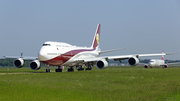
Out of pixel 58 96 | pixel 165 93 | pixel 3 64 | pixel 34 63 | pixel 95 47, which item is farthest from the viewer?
pixel 3 64

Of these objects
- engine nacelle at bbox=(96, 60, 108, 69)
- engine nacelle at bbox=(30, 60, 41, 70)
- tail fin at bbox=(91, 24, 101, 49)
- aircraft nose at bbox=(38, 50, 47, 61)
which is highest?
tail fin at bbox=(91, 24, 101, 49)

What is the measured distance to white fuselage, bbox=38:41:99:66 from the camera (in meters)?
35.0

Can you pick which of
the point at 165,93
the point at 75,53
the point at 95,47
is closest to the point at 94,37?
the point at 95,47

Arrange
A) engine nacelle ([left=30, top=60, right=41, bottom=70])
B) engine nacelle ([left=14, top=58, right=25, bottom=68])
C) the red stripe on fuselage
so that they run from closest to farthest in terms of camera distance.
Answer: the red stripe on fuselage < engine nacelle ([left=30, top=60, right=41, bottom=70]) < engine nacelle ([left=14, top=58, right=25, bottom=68])

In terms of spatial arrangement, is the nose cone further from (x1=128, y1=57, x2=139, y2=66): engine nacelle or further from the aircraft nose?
(x1=128, y1=57, x2=139, y2=66): engine nacelle

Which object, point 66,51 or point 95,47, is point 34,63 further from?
point 95,47

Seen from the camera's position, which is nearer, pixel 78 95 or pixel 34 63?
pixel 78 95

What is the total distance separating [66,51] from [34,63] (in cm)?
556

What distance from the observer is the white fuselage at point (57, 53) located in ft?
115

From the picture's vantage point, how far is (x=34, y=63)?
1497 inches

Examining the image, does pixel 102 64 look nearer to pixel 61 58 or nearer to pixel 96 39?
pixel 61 58

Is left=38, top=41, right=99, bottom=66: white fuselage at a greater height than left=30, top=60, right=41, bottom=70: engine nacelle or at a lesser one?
greater

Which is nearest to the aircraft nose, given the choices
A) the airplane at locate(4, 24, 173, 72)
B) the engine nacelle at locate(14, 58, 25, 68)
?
the airplane at locate(4, 24, 173, 72)

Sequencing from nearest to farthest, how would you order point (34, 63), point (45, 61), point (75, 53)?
point (45, 61) < point (34, 63) < point (75, 53)
